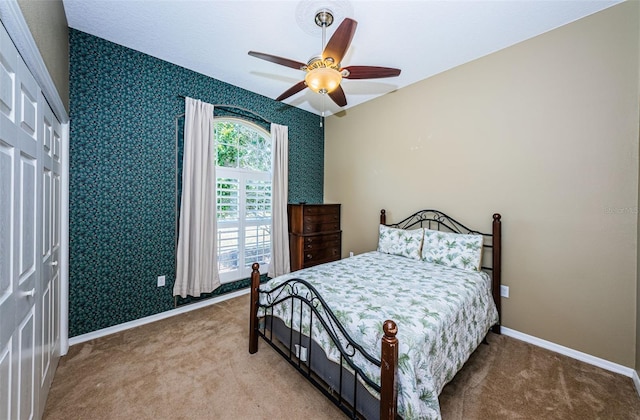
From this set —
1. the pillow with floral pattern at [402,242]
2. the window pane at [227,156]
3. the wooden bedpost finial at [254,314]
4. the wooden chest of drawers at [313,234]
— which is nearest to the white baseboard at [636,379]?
the pillow with floral pattern at [402,242]

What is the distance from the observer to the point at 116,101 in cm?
256

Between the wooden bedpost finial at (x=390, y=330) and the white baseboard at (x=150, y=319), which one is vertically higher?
the wooden bedpost finial at (x=390, y=330)

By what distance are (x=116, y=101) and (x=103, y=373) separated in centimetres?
250

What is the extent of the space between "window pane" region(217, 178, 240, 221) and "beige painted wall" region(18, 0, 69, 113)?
1631 millimetres

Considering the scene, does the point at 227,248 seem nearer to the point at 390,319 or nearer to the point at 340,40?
the point at 390,319

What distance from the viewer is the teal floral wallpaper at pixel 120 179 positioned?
93.5 inches

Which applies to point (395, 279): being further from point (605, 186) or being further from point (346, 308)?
point (605, 186)

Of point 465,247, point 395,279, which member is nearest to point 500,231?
point 465,247

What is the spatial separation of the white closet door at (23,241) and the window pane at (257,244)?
2.14m

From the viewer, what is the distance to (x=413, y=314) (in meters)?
1.62

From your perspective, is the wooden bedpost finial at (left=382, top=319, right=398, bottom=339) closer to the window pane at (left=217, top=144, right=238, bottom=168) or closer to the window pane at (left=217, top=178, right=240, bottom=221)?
the window pane at (left=217, top=178, right=240, bottom=221)

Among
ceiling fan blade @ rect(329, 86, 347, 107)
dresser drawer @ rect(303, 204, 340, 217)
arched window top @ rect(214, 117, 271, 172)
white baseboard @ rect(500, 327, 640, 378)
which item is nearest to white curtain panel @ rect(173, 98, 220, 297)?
arched window top @ rect(214, 117, 271, 172)

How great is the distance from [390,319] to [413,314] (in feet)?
0.58

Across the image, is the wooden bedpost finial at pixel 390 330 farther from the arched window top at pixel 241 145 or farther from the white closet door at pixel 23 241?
the arched window top at pixel 241 145
